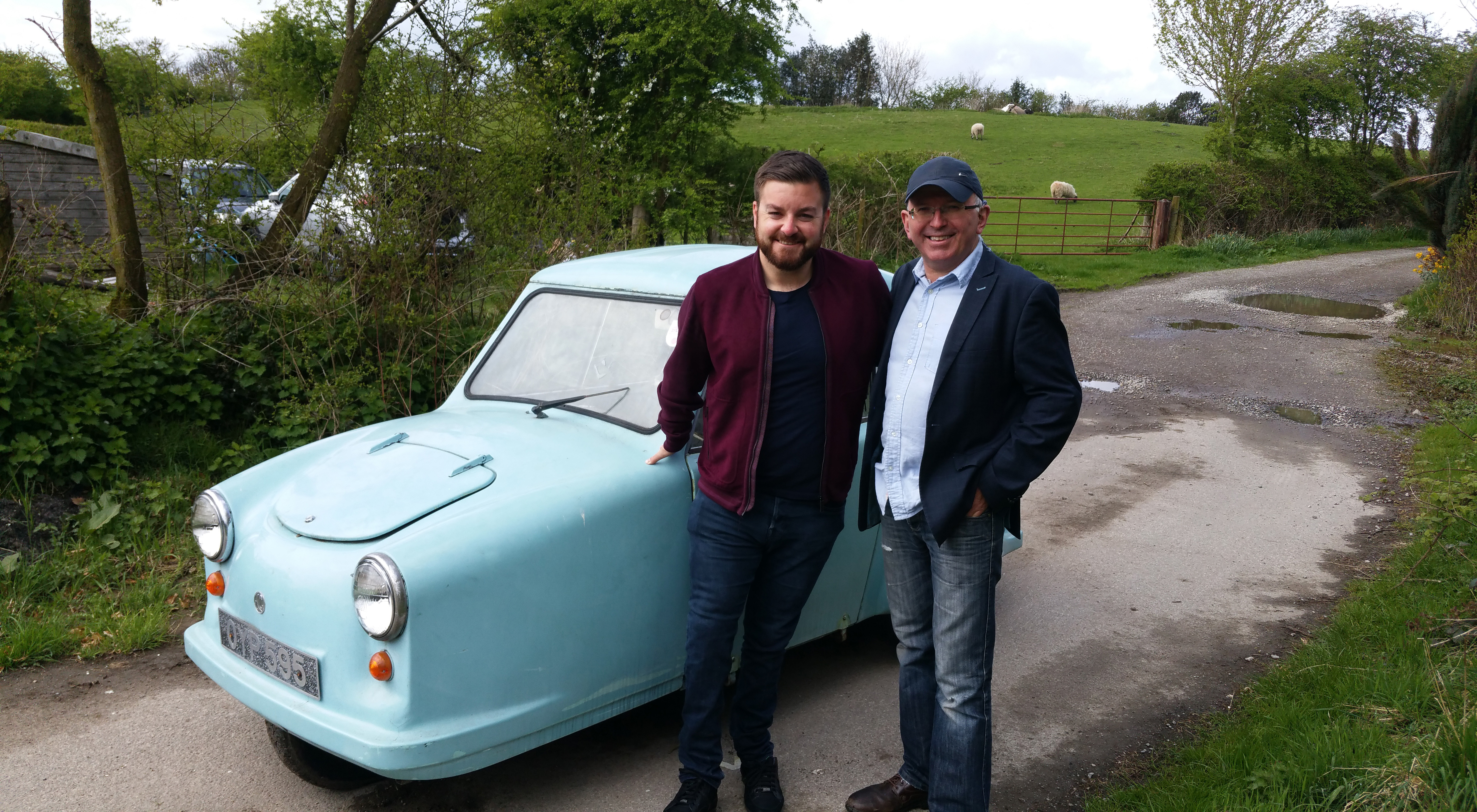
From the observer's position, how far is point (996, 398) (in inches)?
116

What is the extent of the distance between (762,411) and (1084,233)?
90.9 ft

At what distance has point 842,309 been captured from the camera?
10.5 ft

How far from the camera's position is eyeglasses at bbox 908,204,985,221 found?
2998 mm

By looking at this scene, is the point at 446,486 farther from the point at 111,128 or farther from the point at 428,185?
the point at 111,128

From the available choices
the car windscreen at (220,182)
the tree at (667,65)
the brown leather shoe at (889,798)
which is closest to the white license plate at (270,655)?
the brown leather shoe at (889,798)

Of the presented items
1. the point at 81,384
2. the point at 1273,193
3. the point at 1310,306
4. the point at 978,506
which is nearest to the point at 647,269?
the point at 978,506

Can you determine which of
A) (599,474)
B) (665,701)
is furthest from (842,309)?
(665,701)

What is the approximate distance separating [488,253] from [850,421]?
4428 millimetres

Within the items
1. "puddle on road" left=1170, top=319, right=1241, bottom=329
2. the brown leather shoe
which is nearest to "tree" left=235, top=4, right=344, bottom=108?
the brown leather shoe

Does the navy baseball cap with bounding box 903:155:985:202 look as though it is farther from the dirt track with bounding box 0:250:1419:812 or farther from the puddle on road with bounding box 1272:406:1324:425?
the puddle on road with bounding box 1272:406:1324:425

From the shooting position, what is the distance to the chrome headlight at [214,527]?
10.8 ft

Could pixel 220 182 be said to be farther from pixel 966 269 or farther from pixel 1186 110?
pixel 1186 110

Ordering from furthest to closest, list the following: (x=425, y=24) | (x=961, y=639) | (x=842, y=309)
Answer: (x=425, y=24), (x=842, y=309), (x=961, y=639)

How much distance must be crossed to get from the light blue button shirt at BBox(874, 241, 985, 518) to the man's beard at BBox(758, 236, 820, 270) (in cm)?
34
